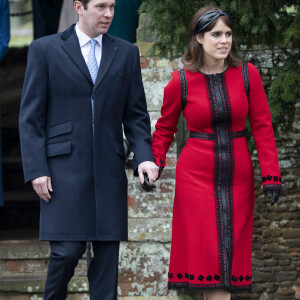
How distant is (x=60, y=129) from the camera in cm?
435

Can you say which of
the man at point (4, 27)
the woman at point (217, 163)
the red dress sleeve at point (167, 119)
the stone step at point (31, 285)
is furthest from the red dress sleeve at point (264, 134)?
the man at point (4, 27)

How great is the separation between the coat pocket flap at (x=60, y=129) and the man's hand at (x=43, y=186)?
0.23m

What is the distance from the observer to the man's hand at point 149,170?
443 cm

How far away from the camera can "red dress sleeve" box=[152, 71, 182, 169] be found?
4.55m

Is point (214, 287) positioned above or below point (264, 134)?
below

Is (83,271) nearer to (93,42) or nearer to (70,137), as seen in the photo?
(70,137)

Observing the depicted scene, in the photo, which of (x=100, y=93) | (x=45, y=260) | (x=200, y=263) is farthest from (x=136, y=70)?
(x=45, y=260)

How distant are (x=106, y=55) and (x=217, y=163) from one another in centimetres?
81

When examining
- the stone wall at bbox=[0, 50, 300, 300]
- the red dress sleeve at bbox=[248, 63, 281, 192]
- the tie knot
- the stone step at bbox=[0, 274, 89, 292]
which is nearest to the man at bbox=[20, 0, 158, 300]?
the tie knot

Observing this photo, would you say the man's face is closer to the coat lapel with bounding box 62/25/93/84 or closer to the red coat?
the coat lapel with bounding box 62/25/93/84

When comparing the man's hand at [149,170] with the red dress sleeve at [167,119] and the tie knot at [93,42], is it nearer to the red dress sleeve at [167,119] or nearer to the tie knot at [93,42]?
the red dress sleeve at [167,119]

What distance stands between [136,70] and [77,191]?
729 millimetres

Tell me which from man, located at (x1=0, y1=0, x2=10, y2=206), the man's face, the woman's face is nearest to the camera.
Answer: the man's face

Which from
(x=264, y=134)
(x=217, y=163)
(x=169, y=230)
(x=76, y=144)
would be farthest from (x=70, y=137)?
(x=169, y=230)
